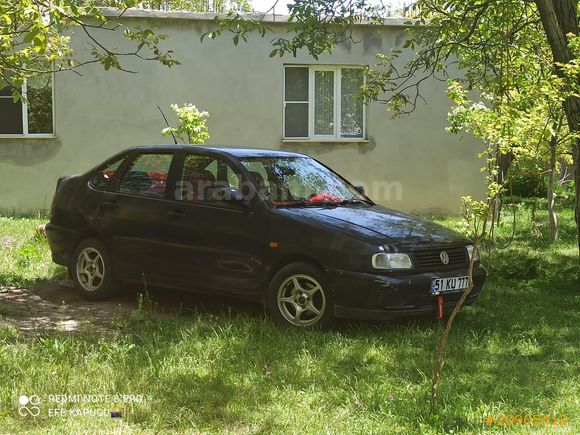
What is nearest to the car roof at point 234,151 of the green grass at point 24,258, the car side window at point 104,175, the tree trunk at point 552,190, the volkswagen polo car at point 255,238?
the volkswagen polo car at point 255,238

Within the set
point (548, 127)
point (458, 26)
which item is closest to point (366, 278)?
point (548, 127)

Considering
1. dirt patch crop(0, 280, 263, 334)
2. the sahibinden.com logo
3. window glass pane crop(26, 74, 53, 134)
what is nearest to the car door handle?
dirt patch crop(0, 280, 263, 334)

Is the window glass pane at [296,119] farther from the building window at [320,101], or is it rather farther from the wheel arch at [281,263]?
the wheel arch at [281,263]

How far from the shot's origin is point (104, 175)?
8.16 meters

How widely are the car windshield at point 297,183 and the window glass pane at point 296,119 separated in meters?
7.72

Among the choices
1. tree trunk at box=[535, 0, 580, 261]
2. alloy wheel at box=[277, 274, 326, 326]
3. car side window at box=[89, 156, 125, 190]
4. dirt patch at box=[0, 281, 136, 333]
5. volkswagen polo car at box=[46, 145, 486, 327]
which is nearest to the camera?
volkswagen polo car at box=[46, 145, 486, 327]

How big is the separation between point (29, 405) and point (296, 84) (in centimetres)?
1183

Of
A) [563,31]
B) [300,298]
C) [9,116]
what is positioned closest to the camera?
[300,298]

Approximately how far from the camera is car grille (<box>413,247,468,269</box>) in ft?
21.1

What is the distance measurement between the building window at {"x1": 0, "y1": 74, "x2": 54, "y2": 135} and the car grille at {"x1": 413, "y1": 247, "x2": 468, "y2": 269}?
412 inches

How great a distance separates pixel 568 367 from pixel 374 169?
34.4 feet

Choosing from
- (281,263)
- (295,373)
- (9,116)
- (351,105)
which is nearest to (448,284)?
(281,263)

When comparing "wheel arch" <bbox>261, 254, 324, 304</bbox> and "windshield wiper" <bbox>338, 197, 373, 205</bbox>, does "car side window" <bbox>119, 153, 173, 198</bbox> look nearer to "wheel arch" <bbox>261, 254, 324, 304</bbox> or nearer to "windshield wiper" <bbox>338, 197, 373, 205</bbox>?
"wheel arch" <bbox>261, 254, 324, 304</bbox>

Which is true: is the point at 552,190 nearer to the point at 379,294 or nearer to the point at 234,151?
the point at 234,151
